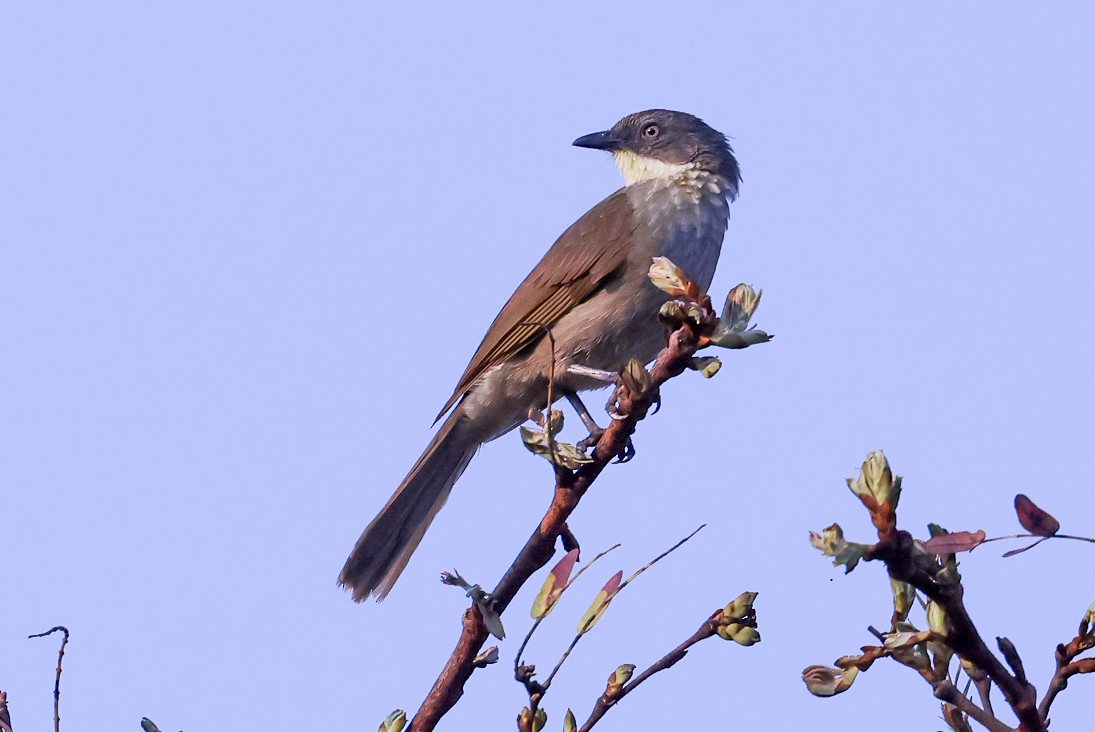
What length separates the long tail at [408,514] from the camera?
187 inches

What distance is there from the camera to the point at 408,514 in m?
5.04

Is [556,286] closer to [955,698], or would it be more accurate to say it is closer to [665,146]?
[665,146]

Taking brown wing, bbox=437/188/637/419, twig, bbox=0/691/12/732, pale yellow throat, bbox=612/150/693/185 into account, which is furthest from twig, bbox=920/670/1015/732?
pale yellow throat, bbox=612/150/693/185

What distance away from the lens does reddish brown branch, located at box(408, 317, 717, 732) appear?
2.28 m

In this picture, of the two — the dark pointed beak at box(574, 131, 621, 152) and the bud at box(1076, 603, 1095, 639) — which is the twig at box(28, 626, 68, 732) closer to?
the bud at box(1076, 603, 1095, 639)

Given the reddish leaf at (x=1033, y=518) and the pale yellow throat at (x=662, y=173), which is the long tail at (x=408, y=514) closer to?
the pale yellow throat at (x=662, y=173)

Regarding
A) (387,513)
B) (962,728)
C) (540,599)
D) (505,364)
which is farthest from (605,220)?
(962,728)

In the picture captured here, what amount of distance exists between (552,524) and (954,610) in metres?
1.06

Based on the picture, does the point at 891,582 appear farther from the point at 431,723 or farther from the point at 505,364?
the point at 505,364

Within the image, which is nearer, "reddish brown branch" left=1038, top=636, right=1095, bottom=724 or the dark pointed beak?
"reddish brown branch" left=1038, top=636, right=1095, bottom=724

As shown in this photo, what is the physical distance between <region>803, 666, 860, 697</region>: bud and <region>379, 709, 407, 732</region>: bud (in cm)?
80

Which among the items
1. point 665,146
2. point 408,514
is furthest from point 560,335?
point 665,146

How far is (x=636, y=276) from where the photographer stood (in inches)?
209

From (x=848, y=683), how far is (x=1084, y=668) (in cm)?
33
